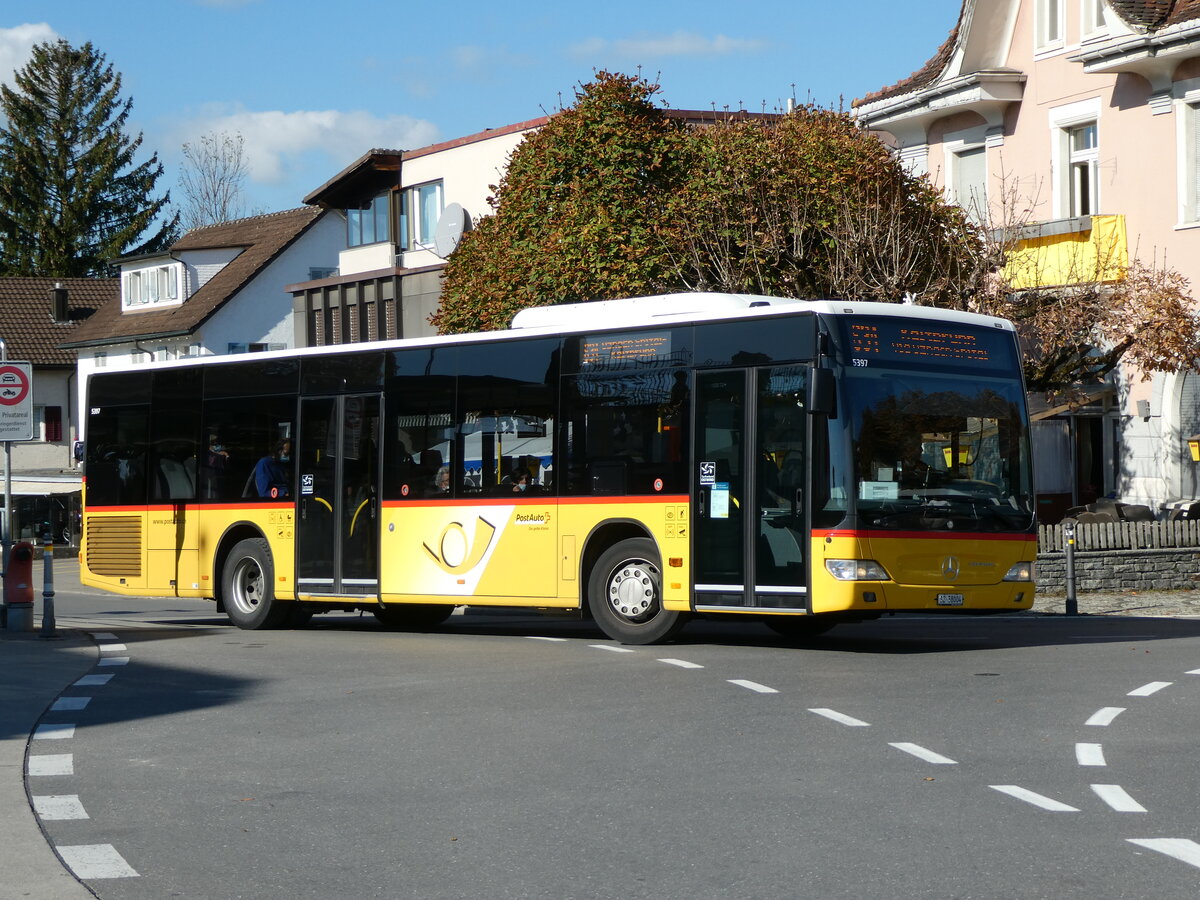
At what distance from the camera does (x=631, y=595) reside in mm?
17250

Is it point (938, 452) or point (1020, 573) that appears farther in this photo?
point (1020, 573)

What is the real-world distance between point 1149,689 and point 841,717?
2.85m

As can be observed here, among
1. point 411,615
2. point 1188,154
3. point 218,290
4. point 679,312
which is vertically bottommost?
point 411,615

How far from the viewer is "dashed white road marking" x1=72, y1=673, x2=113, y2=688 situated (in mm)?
13961

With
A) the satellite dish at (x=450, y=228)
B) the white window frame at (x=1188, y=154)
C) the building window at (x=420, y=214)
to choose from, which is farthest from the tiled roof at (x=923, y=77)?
the building window at (x=420, y=214)

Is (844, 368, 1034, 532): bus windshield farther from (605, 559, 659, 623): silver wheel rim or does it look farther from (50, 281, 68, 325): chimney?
(50, 281, 68, 325): chimney

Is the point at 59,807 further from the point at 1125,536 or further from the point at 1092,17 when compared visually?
the point at 1092,17

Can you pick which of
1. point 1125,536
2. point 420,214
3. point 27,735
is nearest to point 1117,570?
point 1125,536

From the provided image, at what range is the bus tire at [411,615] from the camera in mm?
21469

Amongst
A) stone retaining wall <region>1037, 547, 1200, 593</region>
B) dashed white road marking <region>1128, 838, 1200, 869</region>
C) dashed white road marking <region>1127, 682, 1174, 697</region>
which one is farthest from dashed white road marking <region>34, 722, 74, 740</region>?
stone retaining wall <region>1037, 547, 1200, 593</region>

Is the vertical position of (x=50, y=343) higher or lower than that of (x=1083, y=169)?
higher

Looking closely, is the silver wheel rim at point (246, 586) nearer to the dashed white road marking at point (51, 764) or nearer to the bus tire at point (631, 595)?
the bus tire at point (631, 595)

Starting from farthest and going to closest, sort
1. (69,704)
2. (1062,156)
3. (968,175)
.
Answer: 1. (968,175)
2. (1062,156)
3. (69,704)

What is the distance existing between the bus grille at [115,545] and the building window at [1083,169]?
56.9 ft
